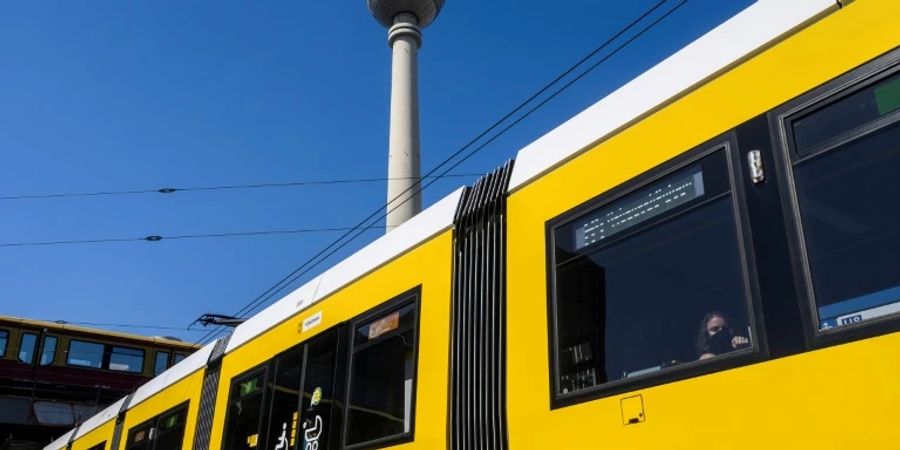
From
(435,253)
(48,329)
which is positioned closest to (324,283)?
(435,253)

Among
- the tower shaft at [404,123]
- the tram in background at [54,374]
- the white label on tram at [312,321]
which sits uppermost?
the tower shaft at [404,123]

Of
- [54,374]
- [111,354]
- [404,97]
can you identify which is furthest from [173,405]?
[111,354]

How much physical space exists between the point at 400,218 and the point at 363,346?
19.5 m

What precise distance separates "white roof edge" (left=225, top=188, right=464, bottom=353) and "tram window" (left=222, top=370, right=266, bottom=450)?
567 mm

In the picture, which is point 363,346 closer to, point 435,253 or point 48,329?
point 435,253

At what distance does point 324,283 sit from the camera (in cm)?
837

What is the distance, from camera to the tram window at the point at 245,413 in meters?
8.64

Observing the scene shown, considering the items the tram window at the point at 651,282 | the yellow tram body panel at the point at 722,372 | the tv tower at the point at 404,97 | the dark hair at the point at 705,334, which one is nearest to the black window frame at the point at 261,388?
the yellow tram body panel at the point at 722,372

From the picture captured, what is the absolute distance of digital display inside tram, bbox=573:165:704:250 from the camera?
442 cm

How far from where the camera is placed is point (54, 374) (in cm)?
3256

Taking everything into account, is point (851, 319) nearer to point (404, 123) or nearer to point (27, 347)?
point (404, 123)

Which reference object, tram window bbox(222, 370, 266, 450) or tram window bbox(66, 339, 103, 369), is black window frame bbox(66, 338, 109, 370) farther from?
tram window bbox(222, 370, 266, 450)

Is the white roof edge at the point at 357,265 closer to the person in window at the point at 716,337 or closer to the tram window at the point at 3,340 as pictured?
the person in window at the point at 716,337

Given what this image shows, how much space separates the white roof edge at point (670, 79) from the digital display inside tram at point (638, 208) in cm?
54
